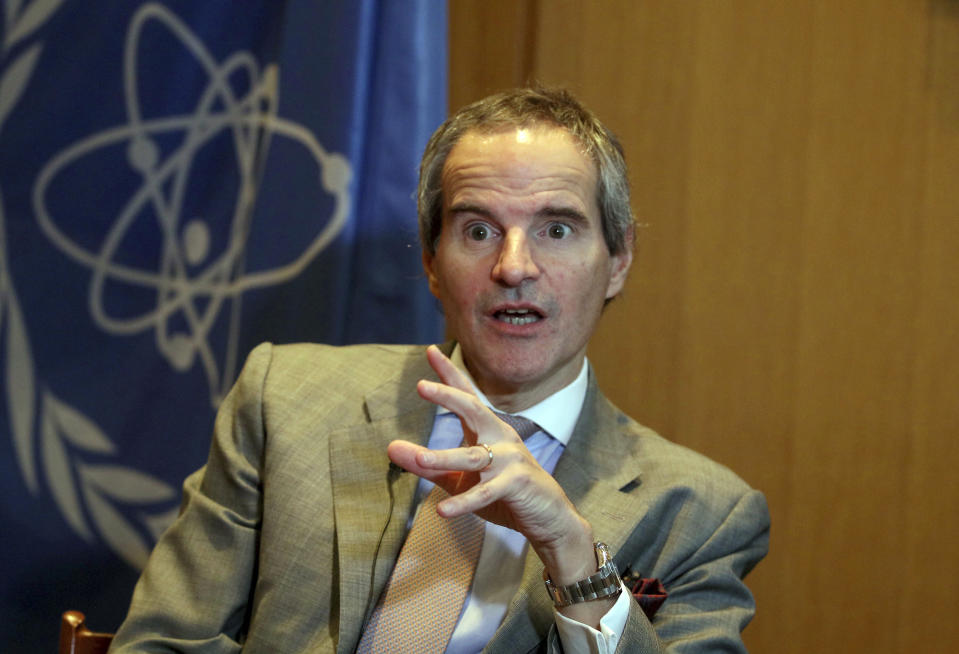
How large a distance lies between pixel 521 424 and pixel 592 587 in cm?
41

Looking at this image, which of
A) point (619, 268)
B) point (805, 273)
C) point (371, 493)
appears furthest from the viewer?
point (805, 273)

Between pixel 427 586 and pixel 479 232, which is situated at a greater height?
pixel 479 232

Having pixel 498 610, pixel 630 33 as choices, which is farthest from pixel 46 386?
pixel 630 33

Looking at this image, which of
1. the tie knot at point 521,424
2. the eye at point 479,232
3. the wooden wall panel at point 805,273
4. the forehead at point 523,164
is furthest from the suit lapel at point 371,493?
the wooden wall panel at point 805,273

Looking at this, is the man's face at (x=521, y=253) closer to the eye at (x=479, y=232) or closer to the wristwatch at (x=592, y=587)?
the eye at (x=479, y=232)

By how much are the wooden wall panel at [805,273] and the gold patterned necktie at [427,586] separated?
0.83 meters

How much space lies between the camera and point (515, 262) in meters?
1.71

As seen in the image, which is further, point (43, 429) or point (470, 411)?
point (43, 429)

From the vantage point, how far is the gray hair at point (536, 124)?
1.87m

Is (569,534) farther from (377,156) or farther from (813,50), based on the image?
(813,50)

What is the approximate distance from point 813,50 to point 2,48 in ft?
6.27

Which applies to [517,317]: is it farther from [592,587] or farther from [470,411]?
[592,587]

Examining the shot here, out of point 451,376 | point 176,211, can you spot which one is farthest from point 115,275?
point 451,376

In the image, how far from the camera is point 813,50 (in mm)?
2227
